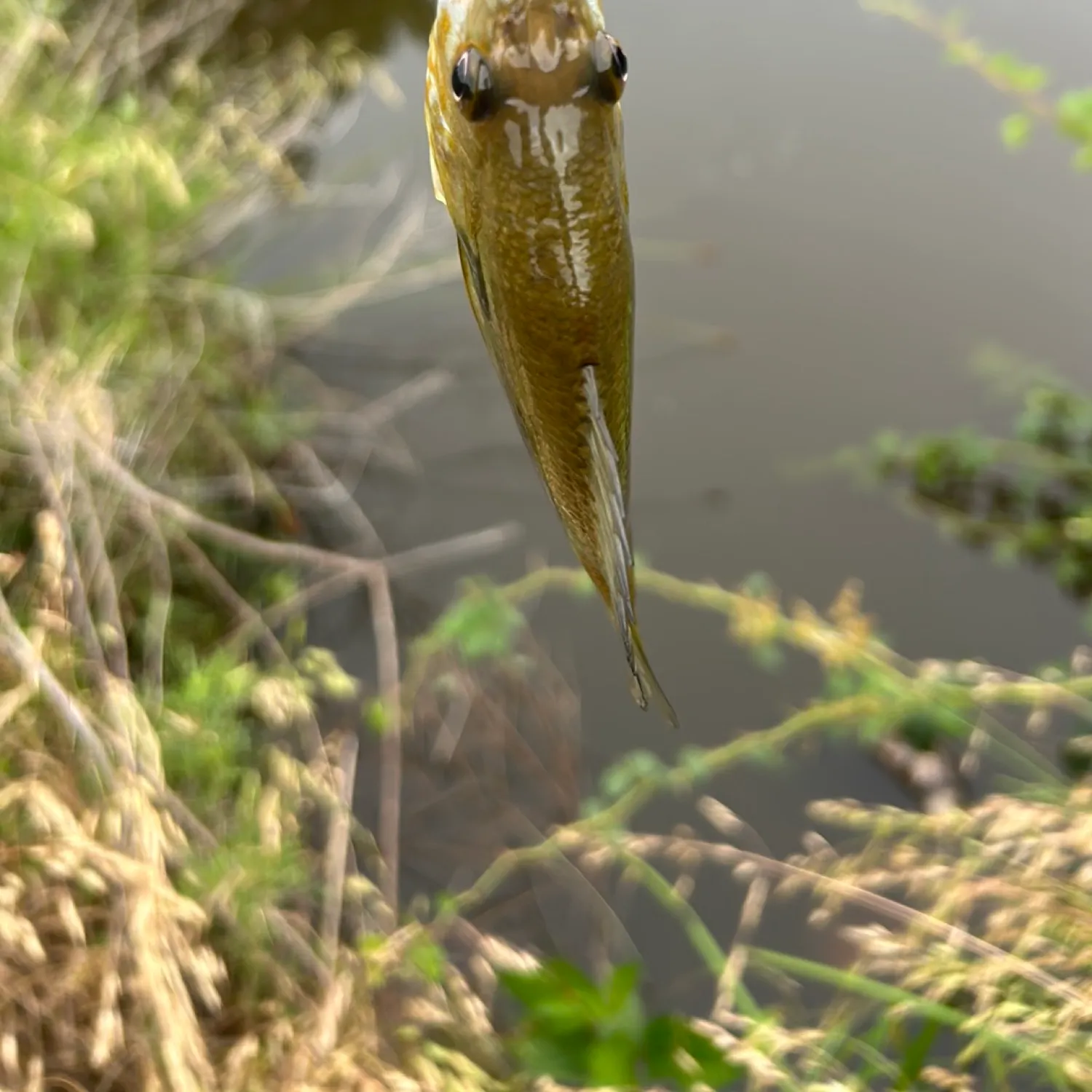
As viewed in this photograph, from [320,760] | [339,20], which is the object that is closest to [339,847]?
[320,760]

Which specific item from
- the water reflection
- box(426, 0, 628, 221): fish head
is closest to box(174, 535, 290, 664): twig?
box(426, 0, 628, 221): fish head

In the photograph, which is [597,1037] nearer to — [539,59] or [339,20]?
[539,59]

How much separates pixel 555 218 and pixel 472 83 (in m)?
0.07

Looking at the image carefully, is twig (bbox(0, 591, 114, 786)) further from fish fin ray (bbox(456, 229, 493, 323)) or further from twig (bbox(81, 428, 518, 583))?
fish fin ray (bbox(456, 229, 493, 323))

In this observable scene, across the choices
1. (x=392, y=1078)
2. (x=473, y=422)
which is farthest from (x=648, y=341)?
(x=392, y=1078)

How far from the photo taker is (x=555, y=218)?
1.30 ft

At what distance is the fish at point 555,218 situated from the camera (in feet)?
1.25

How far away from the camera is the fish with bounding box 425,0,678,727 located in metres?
0.38

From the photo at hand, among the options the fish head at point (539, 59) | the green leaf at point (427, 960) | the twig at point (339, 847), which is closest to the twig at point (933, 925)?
the green leaf at point (427, 960)

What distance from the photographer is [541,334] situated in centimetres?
42

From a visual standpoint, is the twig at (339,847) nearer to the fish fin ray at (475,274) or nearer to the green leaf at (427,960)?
the green leaf at (427,960)

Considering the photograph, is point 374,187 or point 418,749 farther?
point 374,187

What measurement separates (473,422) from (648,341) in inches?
18.2

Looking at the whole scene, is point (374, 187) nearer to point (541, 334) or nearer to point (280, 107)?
point (280, 107)
